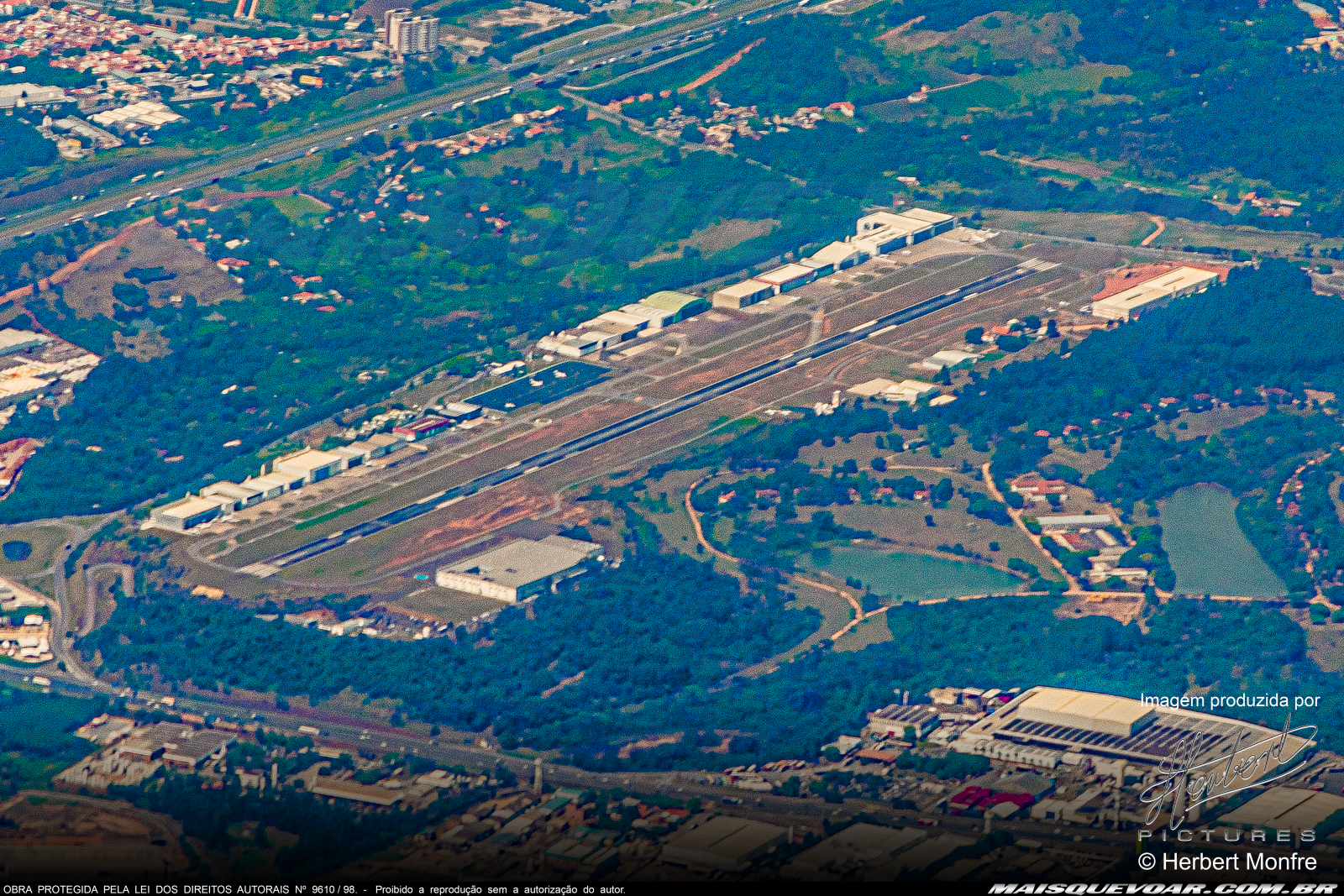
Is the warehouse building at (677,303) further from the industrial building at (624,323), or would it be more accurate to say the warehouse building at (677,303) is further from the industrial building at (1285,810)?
the industrial building at (1285,810)

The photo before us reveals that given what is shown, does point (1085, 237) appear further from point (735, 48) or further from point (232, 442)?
point (232, 442)

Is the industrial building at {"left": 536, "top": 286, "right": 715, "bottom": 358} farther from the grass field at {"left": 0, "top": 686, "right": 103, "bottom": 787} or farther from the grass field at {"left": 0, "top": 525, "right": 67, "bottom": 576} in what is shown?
the grass field at {"left": 0, "top": 686, "right": 103, "bottom": 787}

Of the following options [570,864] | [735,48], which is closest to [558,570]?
[570,864]

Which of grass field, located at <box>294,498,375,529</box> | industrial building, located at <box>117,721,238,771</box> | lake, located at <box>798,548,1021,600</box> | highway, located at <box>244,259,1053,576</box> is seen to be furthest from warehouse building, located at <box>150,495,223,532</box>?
lake, located at <box>798,548,1021,600</box>

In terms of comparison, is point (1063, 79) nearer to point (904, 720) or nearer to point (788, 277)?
point (788, 277)

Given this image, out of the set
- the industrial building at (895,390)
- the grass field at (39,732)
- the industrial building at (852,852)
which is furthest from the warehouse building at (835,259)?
the industrial building at (852,852)
